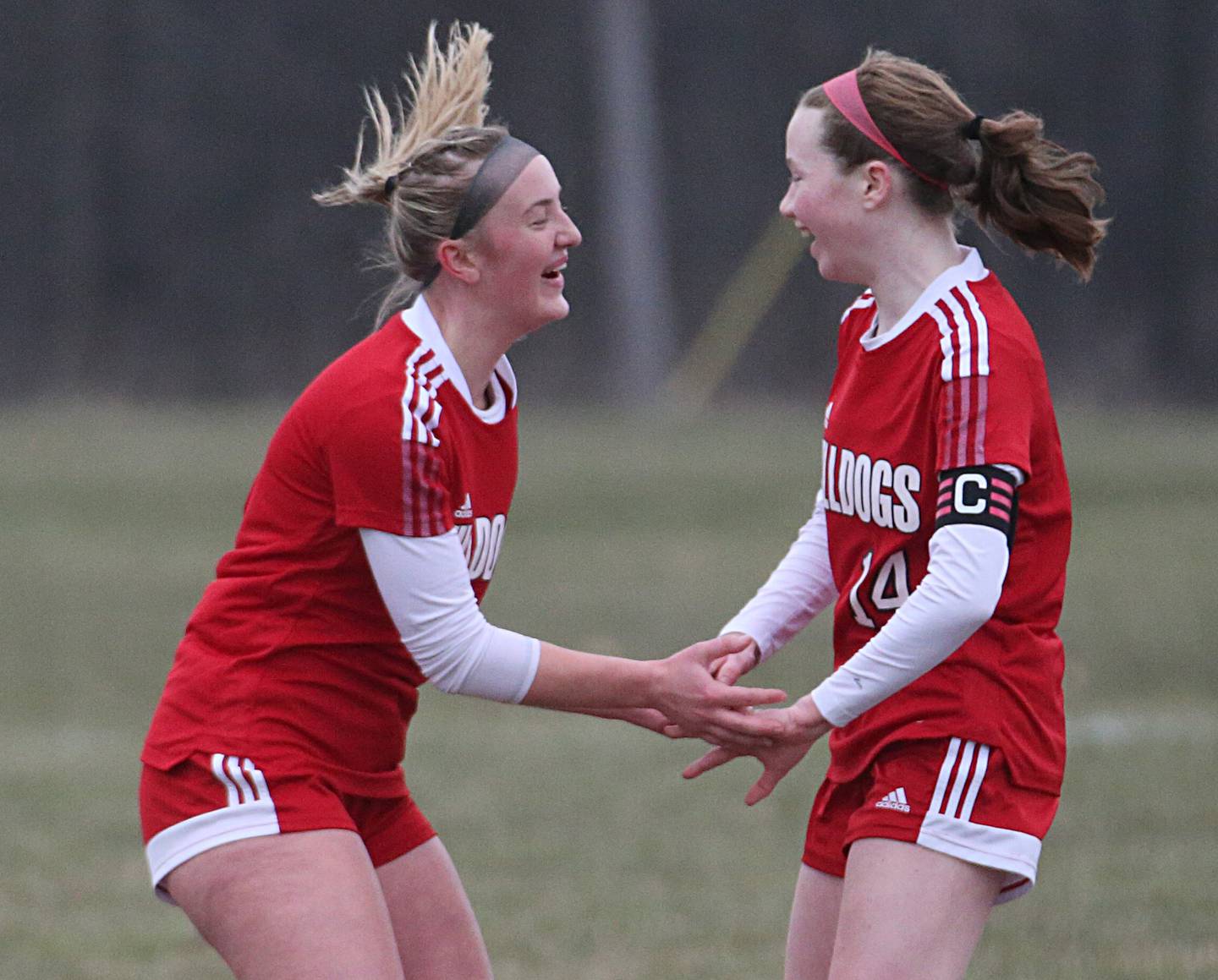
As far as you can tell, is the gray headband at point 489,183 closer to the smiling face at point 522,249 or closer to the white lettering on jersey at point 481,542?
the smiling face at point 522,249

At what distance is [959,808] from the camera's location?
3166 millimetres

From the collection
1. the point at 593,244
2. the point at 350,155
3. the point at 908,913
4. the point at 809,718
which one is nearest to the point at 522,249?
the point at 809,718

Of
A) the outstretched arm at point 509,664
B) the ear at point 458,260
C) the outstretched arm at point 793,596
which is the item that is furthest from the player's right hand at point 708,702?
the ear at point 458,260

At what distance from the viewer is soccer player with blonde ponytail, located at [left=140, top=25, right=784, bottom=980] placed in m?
3.17

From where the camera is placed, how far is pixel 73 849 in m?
6.58

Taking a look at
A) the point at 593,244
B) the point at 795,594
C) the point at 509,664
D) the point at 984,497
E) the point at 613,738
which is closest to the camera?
the point at 984,497

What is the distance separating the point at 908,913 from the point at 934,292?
1.06 meters

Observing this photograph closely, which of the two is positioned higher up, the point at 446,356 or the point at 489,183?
the point at 489,183

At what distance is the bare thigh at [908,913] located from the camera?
309cm

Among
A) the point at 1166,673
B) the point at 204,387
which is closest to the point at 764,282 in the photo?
the point at 204,387

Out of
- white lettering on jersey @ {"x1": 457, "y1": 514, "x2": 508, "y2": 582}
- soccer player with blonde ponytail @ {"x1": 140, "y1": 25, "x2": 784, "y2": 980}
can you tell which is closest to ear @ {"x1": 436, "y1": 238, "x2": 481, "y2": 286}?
soccer player with blonde ponytail @ {"x1": 140, "y1": 25, "x2": 784, "y2": 980}

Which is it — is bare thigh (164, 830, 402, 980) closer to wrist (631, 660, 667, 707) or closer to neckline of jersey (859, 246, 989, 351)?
wrist (631, 660, 667, 707)

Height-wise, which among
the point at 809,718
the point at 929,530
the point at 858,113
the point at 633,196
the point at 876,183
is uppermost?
the point at 633,196

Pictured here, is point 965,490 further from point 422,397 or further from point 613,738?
point 613,738
